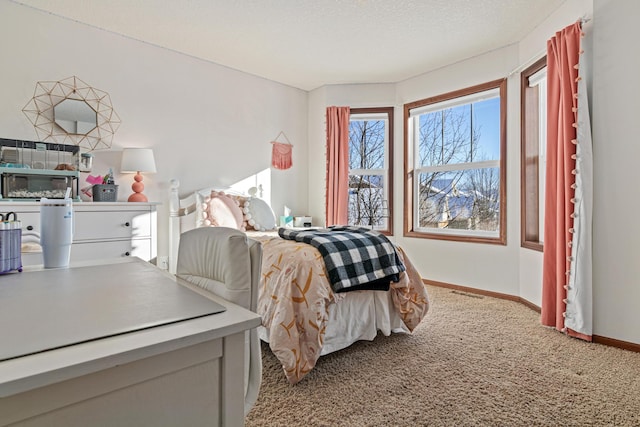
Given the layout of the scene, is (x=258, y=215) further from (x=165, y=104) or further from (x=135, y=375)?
(x=135, y=375)

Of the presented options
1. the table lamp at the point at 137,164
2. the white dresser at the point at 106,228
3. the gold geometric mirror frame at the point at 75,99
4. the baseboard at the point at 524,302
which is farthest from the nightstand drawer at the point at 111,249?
the baseboard at the point at 524,302

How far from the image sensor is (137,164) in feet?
10.2

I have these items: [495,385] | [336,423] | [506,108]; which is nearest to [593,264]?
[495,385]

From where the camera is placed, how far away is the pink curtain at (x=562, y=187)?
7.88 ft

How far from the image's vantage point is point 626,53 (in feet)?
7.28

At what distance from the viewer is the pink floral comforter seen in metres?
1.79

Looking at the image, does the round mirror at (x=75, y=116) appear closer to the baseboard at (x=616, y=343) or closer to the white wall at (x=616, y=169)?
the white wall at (x=616, y=169)

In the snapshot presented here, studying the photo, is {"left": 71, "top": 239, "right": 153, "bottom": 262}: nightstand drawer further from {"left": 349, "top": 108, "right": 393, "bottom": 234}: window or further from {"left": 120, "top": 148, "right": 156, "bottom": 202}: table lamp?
{"left": 349, "top": 108, "right": 393, "bottom": 234}: window

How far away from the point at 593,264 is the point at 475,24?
2.22m

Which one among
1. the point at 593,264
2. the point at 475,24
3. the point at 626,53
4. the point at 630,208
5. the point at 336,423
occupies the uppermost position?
the point at 475,24

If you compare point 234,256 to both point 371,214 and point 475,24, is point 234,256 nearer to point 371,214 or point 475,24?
point 475,24

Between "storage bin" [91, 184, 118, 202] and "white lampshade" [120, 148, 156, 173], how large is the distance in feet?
0.93

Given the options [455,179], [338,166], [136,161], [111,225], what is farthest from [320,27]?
[111,225]

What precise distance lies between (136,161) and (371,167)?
2751mm
